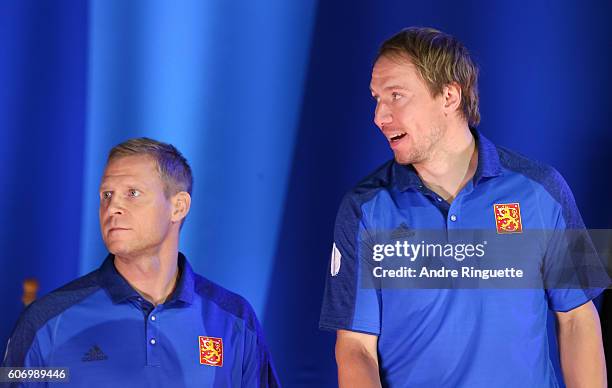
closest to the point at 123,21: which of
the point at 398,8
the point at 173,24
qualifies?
the point at 173,24

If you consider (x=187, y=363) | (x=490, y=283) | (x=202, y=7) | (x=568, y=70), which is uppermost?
(x=202, y=7)

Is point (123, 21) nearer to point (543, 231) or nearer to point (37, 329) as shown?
point (37, 329)

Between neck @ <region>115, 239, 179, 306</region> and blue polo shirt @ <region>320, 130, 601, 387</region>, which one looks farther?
neck @ <region>115, 239, 179, 306</region>

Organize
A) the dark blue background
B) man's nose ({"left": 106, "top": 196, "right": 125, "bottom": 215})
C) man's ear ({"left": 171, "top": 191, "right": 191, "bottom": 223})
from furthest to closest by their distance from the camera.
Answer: the dark blue background
man's ear ({"left": 171, "top": 191, "right": 191, "bottom": 223})
man's nose ({"left": 106, "top": 196, "right": 125, "bottom": 215})

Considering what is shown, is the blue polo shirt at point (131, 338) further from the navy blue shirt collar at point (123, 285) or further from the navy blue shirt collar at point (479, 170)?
the navy blue shirt collar at point (479, 170)

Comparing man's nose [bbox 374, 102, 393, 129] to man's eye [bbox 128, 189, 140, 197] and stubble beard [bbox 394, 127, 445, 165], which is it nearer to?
stubble beard [bbox 394, 127, 445, 165]

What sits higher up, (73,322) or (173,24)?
(173,24)

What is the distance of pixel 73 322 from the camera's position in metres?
2.43

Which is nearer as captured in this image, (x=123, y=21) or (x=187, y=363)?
(x=187, y=363)

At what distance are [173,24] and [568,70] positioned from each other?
4.24ft

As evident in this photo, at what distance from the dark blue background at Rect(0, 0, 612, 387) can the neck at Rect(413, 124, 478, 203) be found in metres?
0.64

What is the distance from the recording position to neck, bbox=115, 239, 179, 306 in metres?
2.51

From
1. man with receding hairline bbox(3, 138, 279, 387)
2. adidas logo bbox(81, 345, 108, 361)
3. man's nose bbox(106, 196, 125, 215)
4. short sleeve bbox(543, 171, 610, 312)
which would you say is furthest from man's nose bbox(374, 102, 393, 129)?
adidas logo bbox(81, 345, 108, 361)

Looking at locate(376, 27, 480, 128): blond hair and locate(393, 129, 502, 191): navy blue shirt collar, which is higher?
locate(376, 27, 480, 128): blond hair
